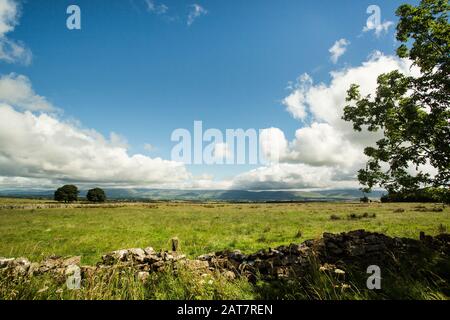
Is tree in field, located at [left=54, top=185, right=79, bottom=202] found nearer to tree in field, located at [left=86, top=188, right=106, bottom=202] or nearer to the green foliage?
tree in field, located at [left=86, top=188, right=106, bottom=202]

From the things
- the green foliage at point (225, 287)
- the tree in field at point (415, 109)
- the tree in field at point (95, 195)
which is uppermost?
the tree in field at point (415, 109)

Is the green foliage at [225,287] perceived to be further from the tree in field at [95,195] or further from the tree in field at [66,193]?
the tree in field at [66,193]

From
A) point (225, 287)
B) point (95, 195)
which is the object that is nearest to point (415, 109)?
point (225, 287)

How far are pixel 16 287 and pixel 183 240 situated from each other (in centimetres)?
1367

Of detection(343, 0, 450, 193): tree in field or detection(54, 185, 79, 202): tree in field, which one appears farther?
detection(54, 185, 79, 202): tree in field

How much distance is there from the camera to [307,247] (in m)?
9.97

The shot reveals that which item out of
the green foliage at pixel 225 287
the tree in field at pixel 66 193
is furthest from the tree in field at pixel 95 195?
the green foliage at pixel 225 287

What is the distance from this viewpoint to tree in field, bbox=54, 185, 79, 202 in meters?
106

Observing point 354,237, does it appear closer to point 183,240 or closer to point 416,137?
point 416,137

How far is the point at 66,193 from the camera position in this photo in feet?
351

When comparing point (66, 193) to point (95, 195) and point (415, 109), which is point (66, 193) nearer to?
point (95, 195)

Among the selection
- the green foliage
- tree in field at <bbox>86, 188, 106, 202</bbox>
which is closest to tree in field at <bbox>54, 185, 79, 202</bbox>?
tree in field at <bbox>86, 188, 106, 202</bbox>

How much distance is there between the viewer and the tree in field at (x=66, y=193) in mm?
106375
